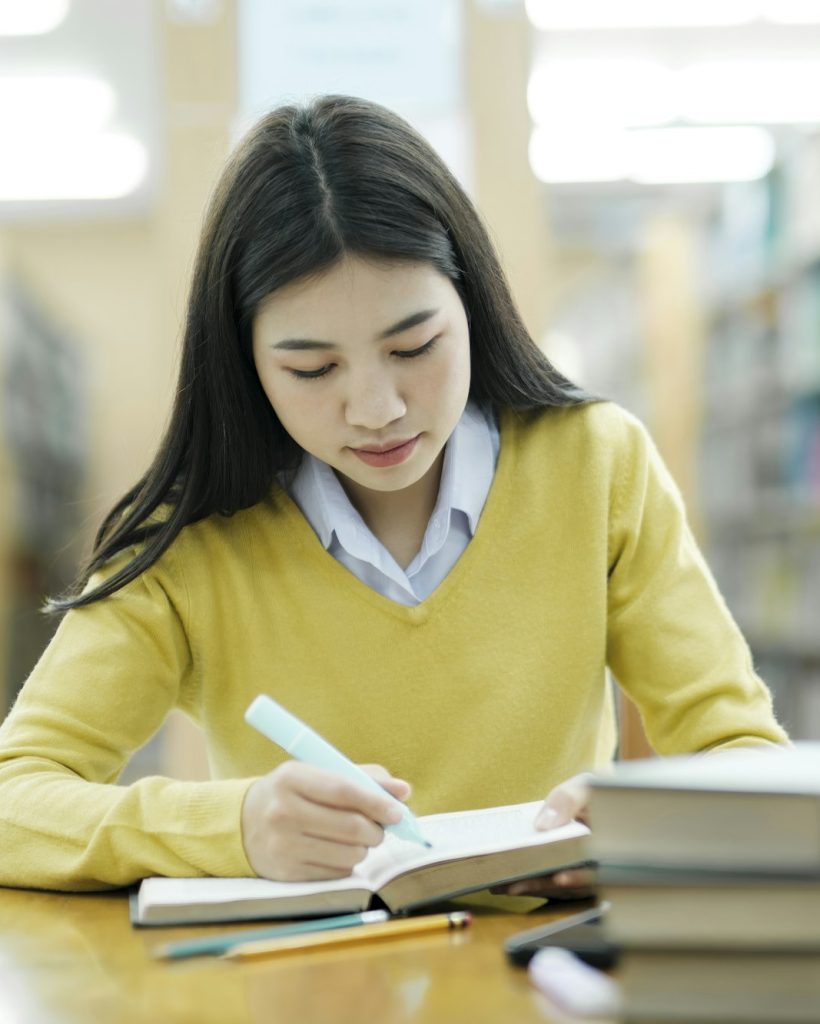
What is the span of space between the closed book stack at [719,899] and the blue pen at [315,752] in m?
0.32

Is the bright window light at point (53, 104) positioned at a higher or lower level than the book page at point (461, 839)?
higher

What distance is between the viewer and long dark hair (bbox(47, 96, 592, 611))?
3.59 feet

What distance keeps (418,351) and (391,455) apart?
0.10 meters

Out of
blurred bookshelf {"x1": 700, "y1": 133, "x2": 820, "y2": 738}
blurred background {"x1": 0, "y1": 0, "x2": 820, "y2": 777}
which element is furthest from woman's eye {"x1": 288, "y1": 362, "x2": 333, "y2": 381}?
blurred bookshelf {"x1": 700, "y1": 133, "x2": 820, "y2": 738}

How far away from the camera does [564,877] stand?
0.87m

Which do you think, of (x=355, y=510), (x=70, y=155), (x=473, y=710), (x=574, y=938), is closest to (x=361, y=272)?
(x=355, y=510)

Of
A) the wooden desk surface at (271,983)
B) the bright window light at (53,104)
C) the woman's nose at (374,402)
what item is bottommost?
the wooden desk surface at (271,983)

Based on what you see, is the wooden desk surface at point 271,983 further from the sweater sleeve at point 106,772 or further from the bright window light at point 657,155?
the bright window light at point 657,155

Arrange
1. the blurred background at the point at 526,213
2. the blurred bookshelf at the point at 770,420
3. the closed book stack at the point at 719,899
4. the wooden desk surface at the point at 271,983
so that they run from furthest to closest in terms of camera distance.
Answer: the blurred bookshelf at the point at 770,420 → the blurred background at the point at 526,213 → the wooden desk surface at the point at 271,983 → the closed book stack at the point at 719,899

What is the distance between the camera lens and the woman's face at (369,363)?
3.49ft

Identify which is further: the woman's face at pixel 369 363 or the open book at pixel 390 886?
the woman's face at pixel 369 363

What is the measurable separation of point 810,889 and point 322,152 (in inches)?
30.4

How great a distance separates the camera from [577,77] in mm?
6062

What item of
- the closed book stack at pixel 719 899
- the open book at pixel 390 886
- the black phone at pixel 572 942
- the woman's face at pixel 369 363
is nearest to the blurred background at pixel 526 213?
the woman's face at pixel 369 363
